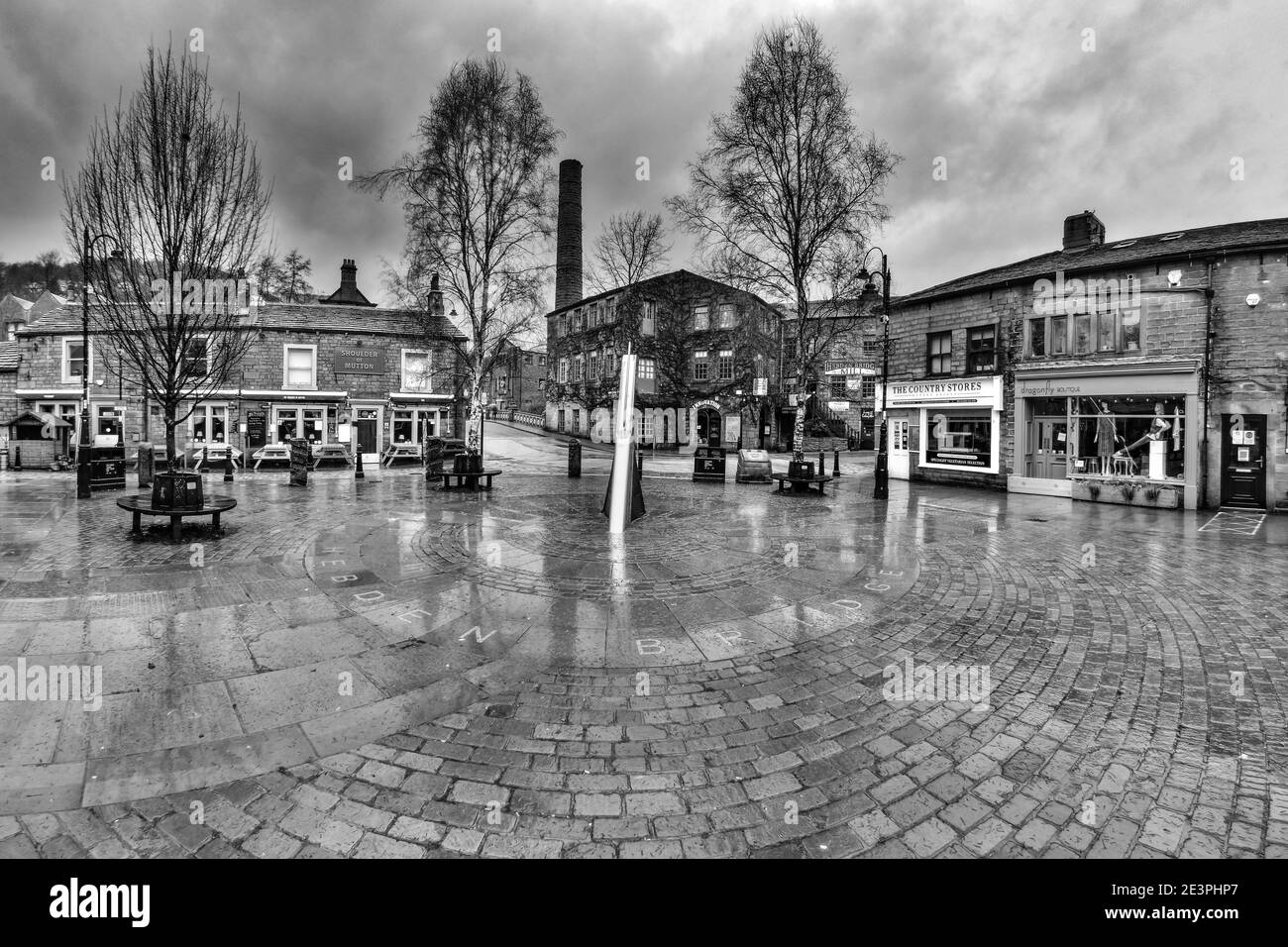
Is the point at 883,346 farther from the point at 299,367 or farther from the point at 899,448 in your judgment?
Answer: the point at 299,367

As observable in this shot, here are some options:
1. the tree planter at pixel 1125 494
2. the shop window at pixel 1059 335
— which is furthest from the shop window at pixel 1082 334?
the tree planter at pixel 1125 494

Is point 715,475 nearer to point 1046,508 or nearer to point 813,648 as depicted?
point 1046,508

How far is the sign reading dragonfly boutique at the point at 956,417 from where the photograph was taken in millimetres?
20141

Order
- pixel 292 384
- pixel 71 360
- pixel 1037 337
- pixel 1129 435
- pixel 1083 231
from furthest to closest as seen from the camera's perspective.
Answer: pixel 292 384, pixel 71 360, pixel 1083 231, pixel 1037 337, pixel 1129 435

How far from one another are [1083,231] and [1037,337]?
20.6 feet

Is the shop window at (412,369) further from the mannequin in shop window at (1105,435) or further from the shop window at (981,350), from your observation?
the mannequin in shop window at (1105,435)

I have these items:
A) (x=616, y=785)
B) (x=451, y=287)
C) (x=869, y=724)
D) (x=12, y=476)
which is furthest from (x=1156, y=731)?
Answer: (x=12, y=476)

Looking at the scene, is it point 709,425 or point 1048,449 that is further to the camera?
point 709,425

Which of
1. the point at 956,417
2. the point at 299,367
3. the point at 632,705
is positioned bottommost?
the point at 632,705

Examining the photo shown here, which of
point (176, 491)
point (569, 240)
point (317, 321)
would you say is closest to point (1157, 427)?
point (176, 491)

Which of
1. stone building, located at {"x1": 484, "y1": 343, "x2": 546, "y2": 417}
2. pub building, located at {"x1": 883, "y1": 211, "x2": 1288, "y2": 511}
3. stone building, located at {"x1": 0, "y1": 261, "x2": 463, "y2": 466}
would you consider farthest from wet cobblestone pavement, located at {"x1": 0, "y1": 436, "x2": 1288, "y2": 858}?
stone building, located at {"x1": 484, "y1": 343, "x2": 546, "y2": 417}

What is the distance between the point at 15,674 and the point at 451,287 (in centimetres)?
1953

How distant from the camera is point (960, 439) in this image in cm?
2161

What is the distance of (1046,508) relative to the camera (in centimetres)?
1538
